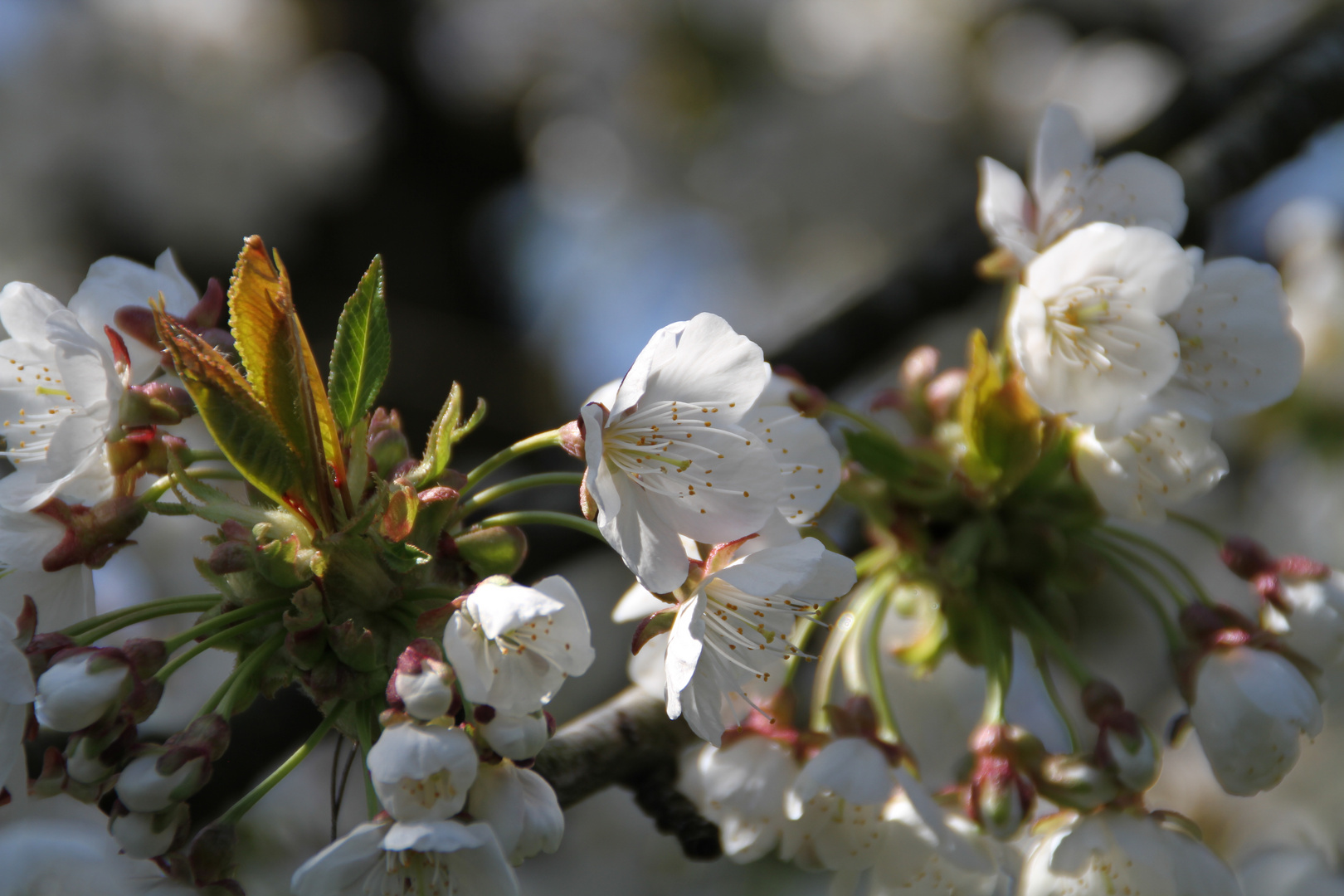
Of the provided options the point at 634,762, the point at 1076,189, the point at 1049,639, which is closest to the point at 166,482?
the point at 634,762

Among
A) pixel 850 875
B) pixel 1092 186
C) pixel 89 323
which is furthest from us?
pixel 1092 186

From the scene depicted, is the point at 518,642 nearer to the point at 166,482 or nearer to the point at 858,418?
the point at 166,482

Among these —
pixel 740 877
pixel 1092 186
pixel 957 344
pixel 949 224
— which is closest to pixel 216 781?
pixel 1092 186

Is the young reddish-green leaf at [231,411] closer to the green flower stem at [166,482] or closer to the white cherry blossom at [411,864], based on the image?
the green flower stem at [166,482]

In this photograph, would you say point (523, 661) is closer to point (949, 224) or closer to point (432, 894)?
point (432, 894)

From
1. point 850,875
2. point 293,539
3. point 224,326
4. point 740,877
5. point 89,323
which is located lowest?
point 740,877

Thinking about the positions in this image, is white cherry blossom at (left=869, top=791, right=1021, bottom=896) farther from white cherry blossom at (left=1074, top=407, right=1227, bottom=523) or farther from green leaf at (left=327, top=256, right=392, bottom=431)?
green leaf at (left=327, top=256, right=392, bottom=431)
